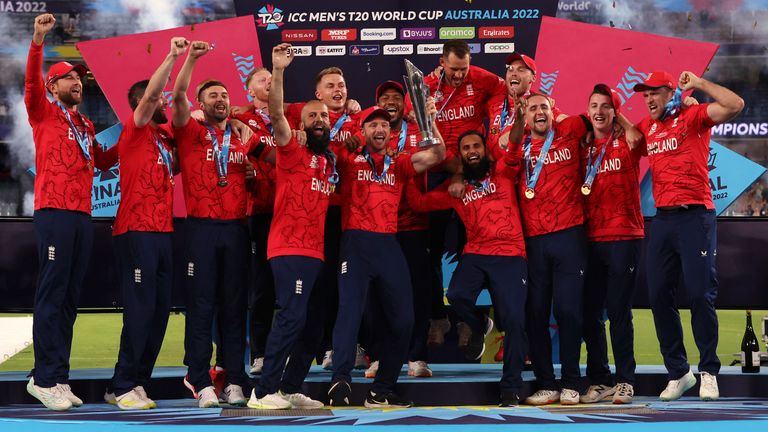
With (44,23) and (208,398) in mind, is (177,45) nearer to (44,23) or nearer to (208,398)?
(44,23)

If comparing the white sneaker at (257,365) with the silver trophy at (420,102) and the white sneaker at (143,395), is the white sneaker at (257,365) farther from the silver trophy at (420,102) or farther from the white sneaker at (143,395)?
Result: the silver trophy at (420,102)

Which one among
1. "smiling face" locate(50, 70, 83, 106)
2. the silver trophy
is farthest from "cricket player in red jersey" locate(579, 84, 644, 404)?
"smiling face" locate(50, 70, 83, 106)

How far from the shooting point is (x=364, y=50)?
23.6 ft

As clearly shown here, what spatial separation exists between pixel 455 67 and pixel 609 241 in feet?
4.67

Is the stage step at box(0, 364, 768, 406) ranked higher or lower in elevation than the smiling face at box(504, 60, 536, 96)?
lower

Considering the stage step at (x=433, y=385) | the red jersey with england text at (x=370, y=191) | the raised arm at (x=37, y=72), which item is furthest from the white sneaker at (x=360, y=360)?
the raised arm at (x=37, y=72)

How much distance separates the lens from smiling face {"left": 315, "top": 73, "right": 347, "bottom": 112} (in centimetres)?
581

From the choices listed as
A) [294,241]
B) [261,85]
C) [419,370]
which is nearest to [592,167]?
[419,370]

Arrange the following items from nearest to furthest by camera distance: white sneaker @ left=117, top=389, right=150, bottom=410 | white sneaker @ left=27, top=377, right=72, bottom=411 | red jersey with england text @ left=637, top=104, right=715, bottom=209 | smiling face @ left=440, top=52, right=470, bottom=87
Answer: white sneaker @ left=27, top=377, right=72, bottom=411 → white sneaker @ left=117, top=389, right=150, bottom=410 → red jersey with england text @ left=637, top=104, right=715, bottom=209 → smiling face @ left=440, top=52, right=470, bottom=87

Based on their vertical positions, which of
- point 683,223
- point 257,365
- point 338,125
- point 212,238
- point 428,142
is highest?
point 338,125

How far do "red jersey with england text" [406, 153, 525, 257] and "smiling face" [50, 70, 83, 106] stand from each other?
2173mm

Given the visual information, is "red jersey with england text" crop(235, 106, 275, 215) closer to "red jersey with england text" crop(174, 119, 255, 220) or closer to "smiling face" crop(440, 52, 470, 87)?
"red jersey with england text" crop(174, 119, 255, 220)

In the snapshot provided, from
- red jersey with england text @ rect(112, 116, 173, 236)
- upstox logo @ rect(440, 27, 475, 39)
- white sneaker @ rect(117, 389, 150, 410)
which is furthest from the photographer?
upstox logo @ rect(440, 27, 475, 39)

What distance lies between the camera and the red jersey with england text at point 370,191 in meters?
5.38
